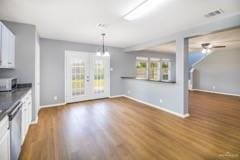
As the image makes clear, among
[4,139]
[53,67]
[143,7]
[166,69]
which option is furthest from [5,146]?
[166,69]

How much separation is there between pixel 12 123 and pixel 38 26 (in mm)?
2875

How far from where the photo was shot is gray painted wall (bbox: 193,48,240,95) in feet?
22.7

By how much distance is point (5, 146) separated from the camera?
4.73ft

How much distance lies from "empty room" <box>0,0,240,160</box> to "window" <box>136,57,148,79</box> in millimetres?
1720

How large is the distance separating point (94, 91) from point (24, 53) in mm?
3260

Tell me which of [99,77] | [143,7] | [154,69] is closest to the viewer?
[143,7]

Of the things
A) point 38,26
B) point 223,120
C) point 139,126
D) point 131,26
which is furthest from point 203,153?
point 38,26

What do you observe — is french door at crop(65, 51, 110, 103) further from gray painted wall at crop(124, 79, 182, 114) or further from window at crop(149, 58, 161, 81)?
window at crop(149, 58, 161, 81)

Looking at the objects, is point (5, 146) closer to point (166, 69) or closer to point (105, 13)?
point (105, 13)

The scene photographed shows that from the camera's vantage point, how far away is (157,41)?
188 inches

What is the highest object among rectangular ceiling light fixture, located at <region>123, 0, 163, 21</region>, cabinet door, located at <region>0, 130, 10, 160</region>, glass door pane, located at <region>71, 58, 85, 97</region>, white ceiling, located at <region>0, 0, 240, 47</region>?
white ceiling, located at <region>0, 0, 240, 47</region>

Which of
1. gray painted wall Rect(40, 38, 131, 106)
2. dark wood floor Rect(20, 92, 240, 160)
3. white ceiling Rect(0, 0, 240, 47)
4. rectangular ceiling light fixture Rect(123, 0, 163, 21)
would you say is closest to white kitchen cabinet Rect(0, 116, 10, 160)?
dark wood floor Rect(20, 92, 240, 160)

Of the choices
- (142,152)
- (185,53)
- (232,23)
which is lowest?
(142,152)

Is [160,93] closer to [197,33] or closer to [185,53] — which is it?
[185,53]
